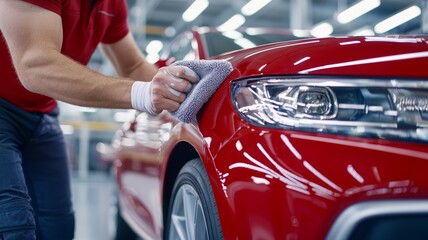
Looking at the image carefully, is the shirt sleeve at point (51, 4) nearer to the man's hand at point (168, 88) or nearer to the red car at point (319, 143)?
the man's hand at point (168, 88)

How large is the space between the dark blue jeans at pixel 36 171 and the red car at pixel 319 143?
Answer: 1.96 ft

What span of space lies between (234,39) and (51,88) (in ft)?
3.99

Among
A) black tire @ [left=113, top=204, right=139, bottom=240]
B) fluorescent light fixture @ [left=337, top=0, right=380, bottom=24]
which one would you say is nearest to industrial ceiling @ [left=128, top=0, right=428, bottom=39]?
fluorescent light fixture @ [left=337, top=0, right=380, bottom=24]

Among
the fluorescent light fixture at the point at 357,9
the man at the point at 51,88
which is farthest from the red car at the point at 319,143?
the fluorescent light fixture at the point at 357,9

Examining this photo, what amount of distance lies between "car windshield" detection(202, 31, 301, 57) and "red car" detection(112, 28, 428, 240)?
85 centimetres

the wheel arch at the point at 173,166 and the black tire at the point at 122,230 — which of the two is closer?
the wheel arch at the point at 173,166

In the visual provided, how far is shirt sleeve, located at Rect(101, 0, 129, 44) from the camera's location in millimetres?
2250

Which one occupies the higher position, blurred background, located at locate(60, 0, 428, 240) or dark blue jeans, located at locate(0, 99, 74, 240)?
blurred background, located at locate(60, 0, 428, 240)

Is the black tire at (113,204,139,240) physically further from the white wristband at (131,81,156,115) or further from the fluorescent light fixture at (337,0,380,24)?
the fluorescent light fixture at (337,0,380,24)

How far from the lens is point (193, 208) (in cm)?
174

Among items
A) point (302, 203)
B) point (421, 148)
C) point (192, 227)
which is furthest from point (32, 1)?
point (421, 148)

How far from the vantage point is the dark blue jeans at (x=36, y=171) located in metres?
1.73

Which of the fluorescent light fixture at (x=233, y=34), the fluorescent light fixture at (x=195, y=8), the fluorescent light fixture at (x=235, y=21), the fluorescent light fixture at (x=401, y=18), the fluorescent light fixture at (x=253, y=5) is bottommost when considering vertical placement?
the fluorescent light fixture at (x=233, y=34)

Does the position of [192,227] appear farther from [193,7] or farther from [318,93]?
[193,7]
